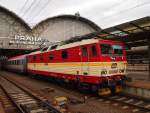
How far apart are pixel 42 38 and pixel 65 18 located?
30.5 ft

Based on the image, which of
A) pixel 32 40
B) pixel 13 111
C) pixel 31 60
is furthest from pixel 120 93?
pixel 32 40

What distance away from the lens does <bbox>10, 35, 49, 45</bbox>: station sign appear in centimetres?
4902

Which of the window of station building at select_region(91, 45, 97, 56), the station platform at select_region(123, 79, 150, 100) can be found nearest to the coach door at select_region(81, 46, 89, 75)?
the window of station building at select_region(91, 45, 97, 56)

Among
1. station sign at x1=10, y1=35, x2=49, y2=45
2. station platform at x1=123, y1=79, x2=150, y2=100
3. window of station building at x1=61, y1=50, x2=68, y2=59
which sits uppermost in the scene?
station sign at x1=10, y1=35, x2=49, y2=45

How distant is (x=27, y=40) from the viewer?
50.5 m

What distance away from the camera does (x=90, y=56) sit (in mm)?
14188

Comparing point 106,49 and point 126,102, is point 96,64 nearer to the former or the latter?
point 106,49

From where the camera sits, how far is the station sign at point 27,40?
49022 mm

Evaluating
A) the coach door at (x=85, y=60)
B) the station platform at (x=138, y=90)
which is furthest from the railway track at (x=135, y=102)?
the coach door at (x=85, y=60)

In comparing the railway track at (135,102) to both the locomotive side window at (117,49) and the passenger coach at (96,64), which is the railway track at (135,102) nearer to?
the passenger coach at (96,64)

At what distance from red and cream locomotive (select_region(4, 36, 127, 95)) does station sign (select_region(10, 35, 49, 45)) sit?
1310 inches

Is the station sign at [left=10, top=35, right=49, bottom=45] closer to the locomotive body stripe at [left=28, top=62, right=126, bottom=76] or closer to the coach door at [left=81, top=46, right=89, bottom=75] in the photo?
the locomotive body stripe at [left=28, top=62, right=126, bottom=76]

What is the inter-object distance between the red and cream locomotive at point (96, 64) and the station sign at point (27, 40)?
33284mm

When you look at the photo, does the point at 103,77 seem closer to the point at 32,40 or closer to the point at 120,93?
the point at 120,93
